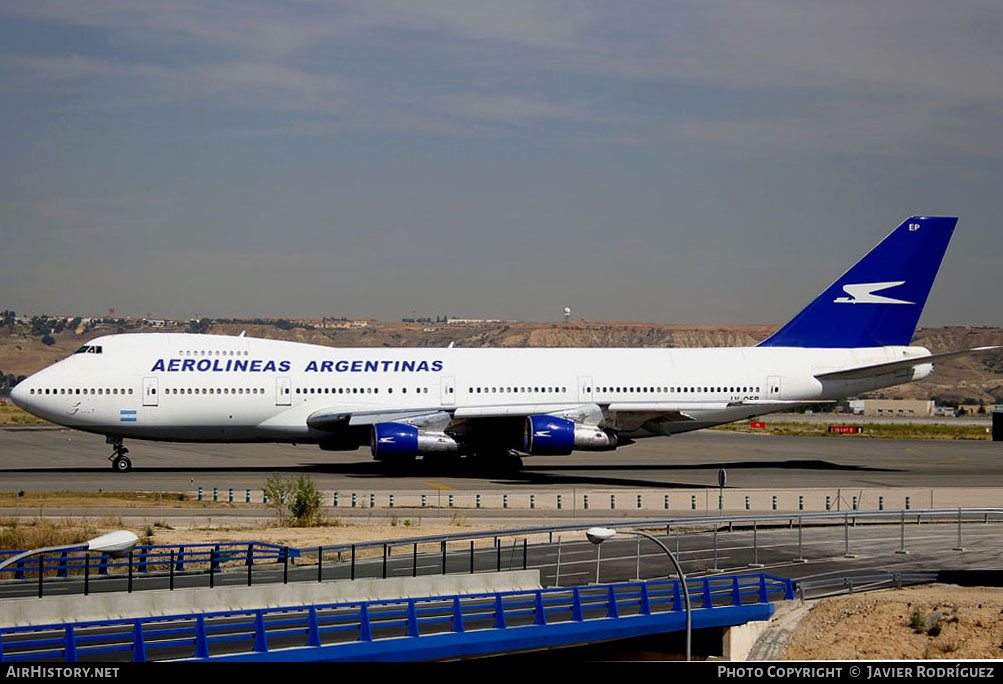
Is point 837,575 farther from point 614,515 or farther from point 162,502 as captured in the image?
point 162,502

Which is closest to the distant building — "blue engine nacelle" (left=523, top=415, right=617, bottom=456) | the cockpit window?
"blue engine nacelle" (left=523, top=415, right=617, bottom=456)

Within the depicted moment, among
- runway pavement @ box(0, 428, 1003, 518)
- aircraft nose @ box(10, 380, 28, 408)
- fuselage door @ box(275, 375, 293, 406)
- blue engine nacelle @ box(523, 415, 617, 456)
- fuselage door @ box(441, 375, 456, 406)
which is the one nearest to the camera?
runway pavement @ box(0, 428, 1003, 518)

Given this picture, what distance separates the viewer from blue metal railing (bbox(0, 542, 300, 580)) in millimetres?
26562

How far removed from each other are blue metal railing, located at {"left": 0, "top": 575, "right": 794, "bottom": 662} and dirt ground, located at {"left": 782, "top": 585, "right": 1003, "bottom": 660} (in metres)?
1.38

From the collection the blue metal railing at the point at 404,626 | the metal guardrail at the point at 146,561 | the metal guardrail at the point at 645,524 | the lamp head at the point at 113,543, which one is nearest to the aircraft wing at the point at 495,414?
the metal guardrail at the point at 645,524

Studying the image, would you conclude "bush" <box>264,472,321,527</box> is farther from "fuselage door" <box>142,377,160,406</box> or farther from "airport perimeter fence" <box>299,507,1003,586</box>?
"fuselage door" <box>142,377,160,406</box>

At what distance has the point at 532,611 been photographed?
2330 centimetres

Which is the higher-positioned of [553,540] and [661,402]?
[661,402]

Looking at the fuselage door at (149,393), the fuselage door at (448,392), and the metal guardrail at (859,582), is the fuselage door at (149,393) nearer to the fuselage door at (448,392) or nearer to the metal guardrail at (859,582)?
the fuselage door at (448,392)

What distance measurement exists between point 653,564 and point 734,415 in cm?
2356

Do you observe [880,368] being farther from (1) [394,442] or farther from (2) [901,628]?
(2) [901,628]

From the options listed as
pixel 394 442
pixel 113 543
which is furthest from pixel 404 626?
pixel 394 442

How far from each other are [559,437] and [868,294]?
17.8 m
